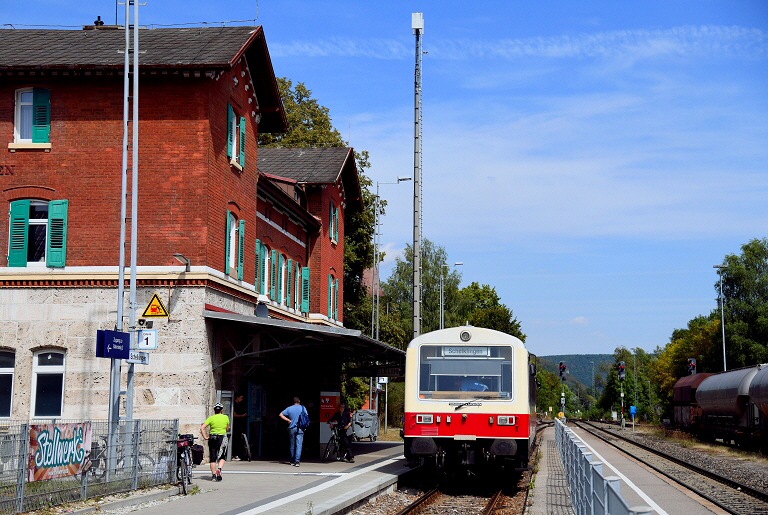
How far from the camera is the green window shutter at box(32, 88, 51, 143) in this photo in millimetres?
21391

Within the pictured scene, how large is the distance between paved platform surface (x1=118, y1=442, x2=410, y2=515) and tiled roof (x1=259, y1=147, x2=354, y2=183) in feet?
50.4

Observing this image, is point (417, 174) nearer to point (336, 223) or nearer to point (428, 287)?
point (336, 223)

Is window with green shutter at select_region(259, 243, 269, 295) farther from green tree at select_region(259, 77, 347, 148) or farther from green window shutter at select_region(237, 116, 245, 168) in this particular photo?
green tree at select_region(259, 77, 347, 148)

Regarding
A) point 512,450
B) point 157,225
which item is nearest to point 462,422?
point 512,450

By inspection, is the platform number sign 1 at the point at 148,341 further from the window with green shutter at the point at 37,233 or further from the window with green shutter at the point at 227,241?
the window with green shutter at the point at 227,241

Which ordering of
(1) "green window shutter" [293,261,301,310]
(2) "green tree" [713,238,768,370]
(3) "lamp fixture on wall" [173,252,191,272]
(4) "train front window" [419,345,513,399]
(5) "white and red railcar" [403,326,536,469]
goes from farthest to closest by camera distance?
(2) "green tree" [713,238,768,370] → (1) "green window shutter" [293,261,301,310] → (3) "lamp fixture on wall" [173,252,191,272] → (4) "train front window" [419,345,513,399] → (5) "white and red railcar" [403,326,536,469]

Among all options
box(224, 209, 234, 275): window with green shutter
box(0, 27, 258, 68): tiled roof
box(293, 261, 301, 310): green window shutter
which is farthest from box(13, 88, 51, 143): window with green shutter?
box(293, 261, 301, 310): green window shutter

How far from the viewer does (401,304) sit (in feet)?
254

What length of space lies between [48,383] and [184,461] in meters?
7.24

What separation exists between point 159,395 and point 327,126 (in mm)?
32050

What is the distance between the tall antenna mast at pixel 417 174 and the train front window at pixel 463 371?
215 inches

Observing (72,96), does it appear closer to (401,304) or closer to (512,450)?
(512,450)

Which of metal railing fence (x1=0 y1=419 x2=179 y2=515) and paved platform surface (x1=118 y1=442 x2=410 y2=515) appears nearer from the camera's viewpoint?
metal railing fence (x1=0 y1=419 x2=179 y2=515)

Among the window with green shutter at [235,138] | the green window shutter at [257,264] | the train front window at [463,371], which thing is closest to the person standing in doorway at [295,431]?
the train front window at [463,371]
